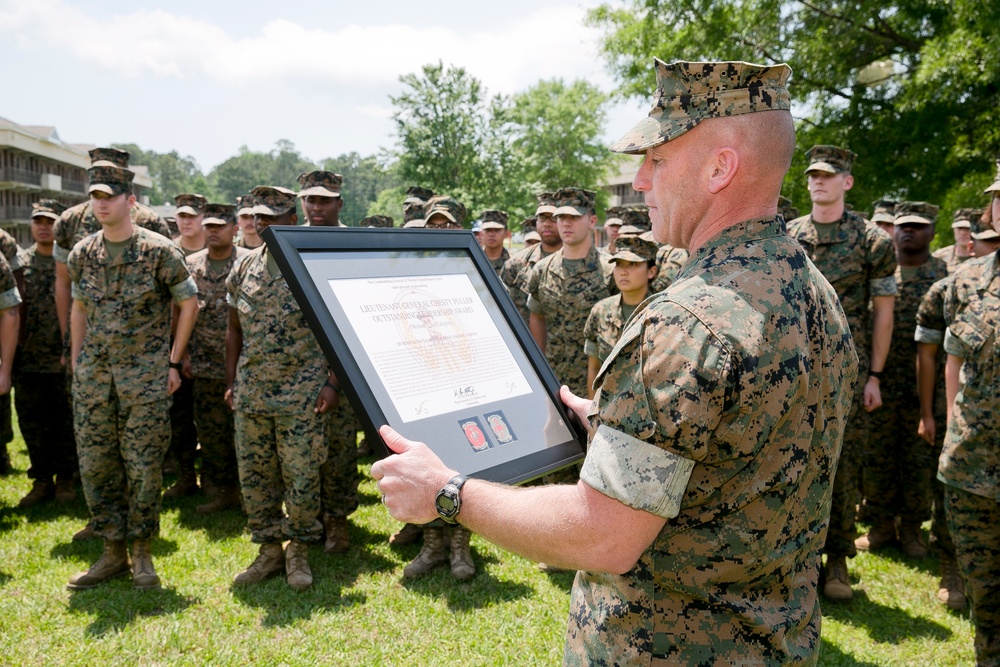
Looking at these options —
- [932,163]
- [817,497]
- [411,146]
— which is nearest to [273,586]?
[817,497]

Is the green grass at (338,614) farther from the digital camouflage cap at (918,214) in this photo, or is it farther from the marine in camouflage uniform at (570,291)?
the digital camouflage cap at (918,214)

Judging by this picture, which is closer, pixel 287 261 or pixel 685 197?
pixel 685 197

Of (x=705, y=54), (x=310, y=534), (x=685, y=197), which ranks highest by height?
(x=705, y=54)

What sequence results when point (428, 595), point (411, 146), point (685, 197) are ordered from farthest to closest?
point (411, 146)
point (428, 595)
point (685, 197)

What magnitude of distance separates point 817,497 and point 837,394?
240mm

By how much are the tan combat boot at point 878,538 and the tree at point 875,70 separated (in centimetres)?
772

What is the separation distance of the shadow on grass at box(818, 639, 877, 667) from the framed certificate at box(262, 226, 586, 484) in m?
2.78

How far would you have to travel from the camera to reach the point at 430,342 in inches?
81.4

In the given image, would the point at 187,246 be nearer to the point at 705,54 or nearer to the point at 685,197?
the point at 685,197

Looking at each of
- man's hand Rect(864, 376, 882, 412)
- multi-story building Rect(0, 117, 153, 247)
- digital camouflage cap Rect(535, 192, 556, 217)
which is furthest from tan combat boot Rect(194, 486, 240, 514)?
multi-story building Rect(0, 117, 153, 247)

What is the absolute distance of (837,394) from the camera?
1.70 m

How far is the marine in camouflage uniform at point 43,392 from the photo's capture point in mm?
6730

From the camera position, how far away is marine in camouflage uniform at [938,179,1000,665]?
371 centimetres

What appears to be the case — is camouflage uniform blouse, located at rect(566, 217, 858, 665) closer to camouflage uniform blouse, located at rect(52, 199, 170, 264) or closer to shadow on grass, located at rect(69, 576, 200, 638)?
shadow on grass, located at rect(69, 576, 200, 638)
